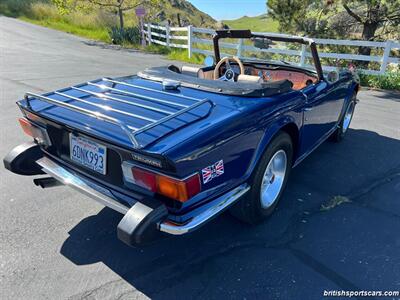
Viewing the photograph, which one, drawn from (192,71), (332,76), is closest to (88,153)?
(192,71)

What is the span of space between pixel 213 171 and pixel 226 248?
80cm

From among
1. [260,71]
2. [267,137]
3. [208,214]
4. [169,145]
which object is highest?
[260,71]

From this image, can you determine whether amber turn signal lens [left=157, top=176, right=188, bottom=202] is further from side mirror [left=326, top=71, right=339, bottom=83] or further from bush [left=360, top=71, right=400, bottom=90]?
bush [left=360, top=71, right=400, bottom=90]

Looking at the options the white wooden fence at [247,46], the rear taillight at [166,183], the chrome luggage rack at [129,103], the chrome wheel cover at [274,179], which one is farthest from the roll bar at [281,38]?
the white wooden fence at [247,46]

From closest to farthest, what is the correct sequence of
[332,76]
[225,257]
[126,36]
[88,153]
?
1. [88,153]
2. [225,257]
3. [332,76]
4. [126,36]

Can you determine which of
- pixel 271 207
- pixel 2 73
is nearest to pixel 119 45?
pixel 2 73

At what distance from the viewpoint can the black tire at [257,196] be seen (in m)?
2.61

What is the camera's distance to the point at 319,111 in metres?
3.58

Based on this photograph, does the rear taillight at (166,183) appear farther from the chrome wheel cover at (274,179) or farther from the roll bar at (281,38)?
the roll bar at (281,38)

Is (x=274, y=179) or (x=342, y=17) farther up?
(x=342, y=17)

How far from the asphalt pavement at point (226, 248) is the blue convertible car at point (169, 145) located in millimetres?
334

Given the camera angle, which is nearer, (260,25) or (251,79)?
(251,79)

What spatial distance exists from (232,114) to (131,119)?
71cm

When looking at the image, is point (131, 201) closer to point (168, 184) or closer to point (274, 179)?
point (168, 184)
